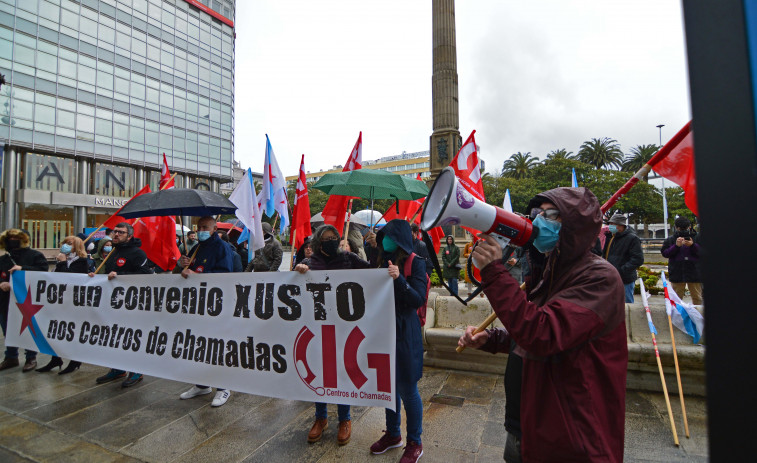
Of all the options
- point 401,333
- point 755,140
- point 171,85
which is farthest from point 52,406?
point 171,85

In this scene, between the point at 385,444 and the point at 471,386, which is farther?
the point at 471,386

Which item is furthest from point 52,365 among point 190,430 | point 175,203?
point 190,430

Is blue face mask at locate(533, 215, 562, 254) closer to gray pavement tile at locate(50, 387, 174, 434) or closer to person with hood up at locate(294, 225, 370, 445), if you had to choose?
person with hood up at locate(294, 225, 370, 445)

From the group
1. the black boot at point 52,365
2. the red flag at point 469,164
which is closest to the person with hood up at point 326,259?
the red flag at point 469,164

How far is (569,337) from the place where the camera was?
1410mm

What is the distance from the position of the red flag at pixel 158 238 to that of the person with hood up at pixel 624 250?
6516 millimetres

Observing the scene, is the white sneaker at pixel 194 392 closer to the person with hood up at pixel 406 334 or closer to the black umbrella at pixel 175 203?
the black umbrella at pixel 175 203

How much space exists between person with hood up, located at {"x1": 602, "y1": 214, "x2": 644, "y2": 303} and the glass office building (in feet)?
86.8

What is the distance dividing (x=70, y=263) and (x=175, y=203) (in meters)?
2.36

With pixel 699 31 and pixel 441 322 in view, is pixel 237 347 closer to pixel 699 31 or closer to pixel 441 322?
pixel 441 322

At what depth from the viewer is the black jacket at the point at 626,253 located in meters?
5.90

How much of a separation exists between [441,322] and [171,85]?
124ft

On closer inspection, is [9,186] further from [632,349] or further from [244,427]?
[632,349]

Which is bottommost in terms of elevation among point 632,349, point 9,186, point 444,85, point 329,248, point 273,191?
point 632,349
